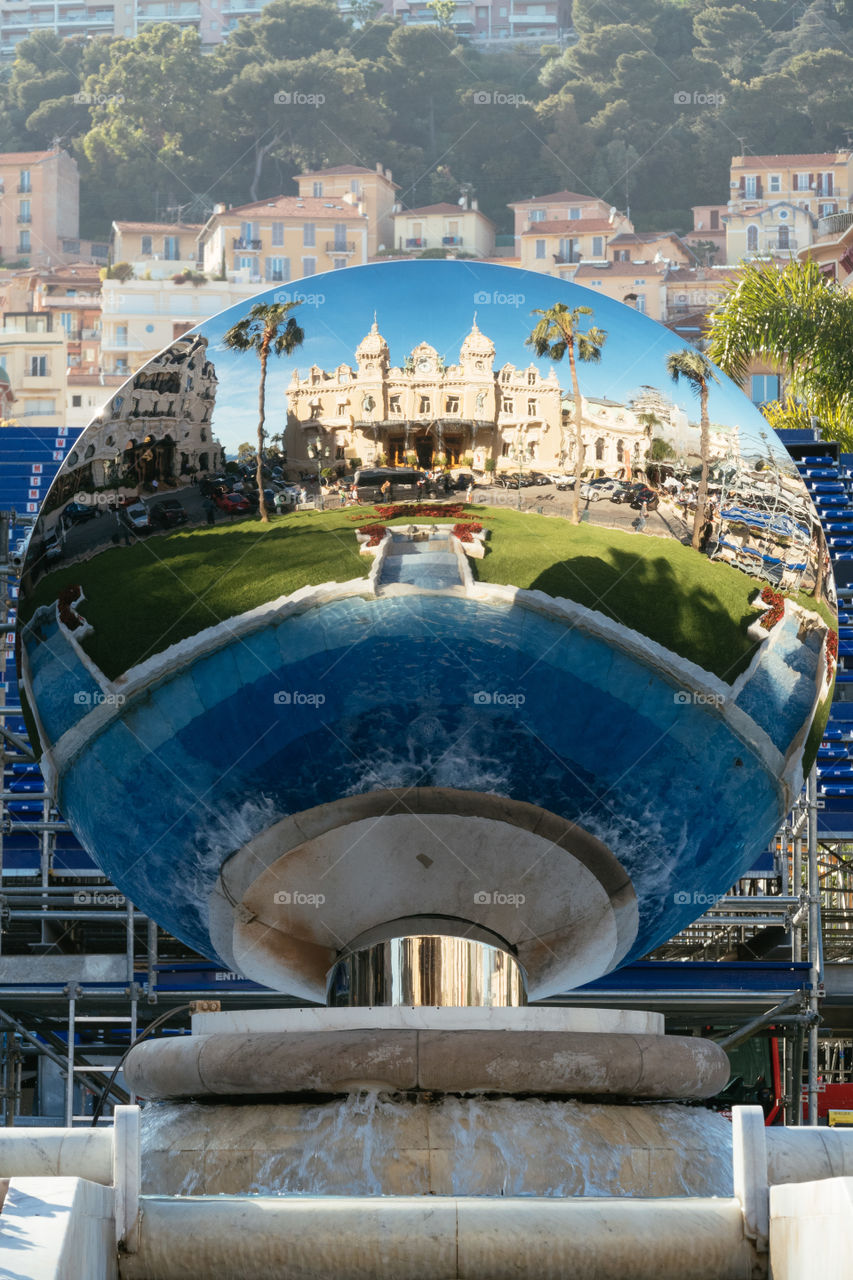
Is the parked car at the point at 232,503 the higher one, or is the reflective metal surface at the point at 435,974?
the parked car at the point at 232,503

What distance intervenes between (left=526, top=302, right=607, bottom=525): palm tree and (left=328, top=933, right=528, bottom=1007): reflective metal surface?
5.09 feet

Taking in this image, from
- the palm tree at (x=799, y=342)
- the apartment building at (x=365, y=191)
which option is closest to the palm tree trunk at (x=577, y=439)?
the palm tree at (x=799, y=342)

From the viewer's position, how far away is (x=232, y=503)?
5.25 m

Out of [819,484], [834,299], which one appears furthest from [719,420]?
[834,299]

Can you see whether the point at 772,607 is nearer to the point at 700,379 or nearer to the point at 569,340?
the point at 700,379

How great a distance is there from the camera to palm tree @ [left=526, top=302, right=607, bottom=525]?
5.35 meters

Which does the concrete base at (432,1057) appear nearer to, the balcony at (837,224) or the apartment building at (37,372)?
the balcony at (837,224)

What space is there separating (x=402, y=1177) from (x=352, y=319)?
2511mm

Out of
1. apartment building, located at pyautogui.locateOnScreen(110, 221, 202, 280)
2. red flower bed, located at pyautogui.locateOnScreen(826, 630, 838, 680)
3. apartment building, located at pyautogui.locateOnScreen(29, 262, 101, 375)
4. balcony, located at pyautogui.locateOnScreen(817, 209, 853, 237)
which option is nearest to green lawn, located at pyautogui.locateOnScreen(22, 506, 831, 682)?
red flower bed, located at pyautogui.locateOnScreen(826, 630, 838, 680)

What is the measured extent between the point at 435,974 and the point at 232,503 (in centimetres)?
152

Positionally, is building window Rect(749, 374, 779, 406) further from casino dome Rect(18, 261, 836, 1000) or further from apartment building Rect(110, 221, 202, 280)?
casino dome Rect(18, 261, 836, 1000)

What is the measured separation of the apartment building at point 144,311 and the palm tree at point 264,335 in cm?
7602

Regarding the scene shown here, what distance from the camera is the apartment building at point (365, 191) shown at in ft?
299

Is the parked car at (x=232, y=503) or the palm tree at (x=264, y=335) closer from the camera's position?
the parked car at (x=232, y=503)
